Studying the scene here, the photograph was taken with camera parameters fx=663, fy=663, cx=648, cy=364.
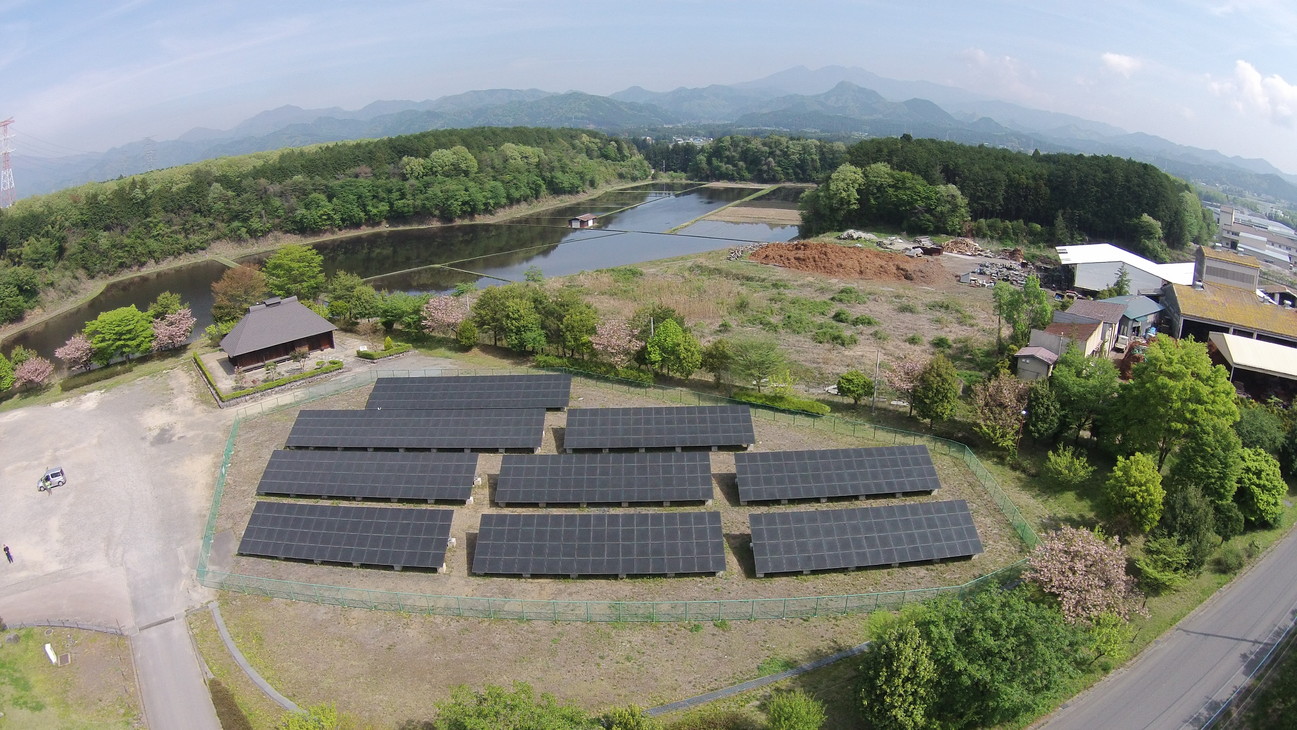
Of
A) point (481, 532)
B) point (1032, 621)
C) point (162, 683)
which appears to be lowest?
point (162, 683)

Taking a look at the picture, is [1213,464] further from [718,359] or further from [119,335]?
[119,335]

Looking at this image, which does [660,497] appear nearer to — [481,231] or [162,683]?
[162,683]

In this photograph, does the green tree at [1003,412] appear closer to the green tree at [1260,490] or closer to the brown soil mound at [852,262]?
the green tree at [1260,490]

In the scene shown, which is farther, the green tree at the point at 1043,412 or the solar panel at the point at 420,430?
the solar panel at the point at 420,430

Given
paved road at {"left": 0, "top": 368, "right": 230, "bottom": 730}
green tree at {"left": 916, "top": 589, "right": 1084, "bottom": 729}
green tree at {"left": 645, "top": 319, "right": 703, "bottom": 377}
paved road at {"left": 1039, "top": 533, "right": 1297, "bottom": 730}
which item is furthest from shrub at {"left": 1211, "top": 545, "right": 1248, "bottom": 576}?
paved road at {"left": 0, "top": 368, "right": 230, "bottom": 730}

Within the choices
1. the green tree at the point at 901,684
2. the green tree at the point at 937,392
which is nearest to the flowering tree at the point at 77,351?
the green tree at the point at 901,684

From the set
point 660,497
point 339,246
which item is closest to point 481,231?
point 339,246

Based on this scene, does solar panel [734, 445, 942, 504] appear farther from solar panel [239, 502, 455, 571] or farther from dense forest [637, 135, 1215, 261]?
dense forest [637, 135, 1215, 261]
